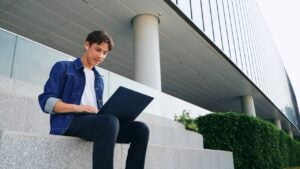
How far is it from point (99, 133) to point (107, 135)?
8 cm

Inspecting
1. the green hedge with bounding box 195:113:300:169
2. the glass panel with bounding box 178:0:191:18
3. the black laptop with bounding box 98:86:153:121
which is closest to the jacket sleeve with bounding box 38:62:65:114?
the black laptop with bounding box 98:86:153:121

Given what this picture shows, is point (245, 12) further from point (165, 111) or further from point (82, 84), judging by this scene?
point (82, 84)

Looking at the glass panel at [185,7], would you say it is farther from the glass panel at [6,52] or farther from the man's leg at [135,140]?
the man's leg at [135,140]

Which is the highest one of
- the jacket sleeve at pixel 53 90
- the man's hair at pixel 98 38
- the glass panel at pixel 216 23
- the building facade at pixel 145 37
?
the glass panel at pixel 216 23

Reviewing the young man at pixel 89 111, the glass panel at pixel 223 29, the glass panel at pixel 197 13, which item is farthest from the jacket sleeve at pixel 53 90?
the glass panel at pixel 223 29

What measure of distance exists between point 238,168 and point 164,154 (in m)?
4.82

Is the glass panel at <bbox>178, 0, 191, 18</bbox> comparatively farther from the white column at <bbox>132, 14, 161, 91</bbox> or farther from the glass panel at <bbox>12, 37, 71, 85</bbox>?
the glass panel at <bbox>12, 37, 71, 85</bbox>

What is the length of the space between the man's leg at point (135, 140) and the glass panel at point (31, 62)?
124 inches

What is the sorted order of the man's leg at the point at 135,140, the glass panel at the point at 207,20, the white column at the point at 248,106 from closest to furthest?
the man's leg at the point at 135,140 < the glass panel at the point at 207,20 < the white column at the point at 248,106

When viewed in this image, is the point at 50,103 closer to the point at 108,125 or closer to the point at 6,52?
the point at 108,125

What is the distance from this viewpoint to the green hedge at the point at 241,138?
8109 mm

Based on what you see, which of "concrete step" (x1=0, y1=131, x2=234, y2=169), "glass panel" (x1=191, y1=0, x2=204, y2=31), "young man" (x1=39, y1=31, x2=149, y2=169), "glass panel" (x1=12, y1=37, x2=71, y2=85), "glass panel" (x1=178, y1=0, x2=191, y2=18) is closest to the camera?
"concrete step" (x1=0, y1=131, x2=234, y2=169)

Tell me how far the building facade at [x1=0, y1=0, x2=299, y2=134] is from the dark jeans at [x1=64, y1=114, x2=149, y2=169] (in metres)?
3.13

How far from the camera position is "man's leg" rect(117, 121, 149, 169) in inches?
99.7
